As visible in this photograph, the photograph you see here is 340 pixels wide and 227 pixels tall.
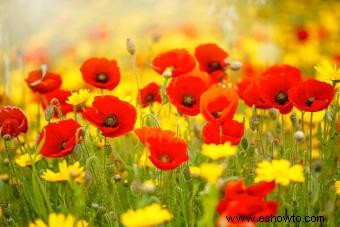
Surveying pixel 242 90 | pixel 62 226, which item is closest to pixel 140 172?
pixel 242 90

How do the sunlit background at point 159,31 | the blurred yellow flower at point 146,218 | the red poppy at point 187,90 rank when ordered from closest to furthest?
the blurred yellow flower at point 146,218 → the red poppy at point 187,90 → the sunlit background at point 159,31

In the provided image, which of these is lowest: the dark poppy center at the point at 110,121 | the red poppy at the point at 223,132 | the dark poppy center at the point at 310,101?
the red poppy at the point at 223,132

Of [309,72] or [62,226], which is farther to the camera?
[309,72]

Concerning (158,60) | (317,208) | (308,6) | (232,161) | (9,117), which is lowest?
(317,208)

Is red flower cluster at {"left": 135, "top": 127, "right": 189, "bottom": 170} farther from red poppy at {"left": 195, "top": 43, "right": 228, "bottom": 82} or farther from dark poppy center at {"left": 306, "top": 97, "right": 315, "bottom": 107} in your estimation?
red poppy at {"left": 195, "top": 43, "right": 228, "bottom": 82}

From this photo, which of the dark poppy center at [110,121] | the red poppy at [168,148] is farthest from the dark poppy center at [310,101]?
the dark poppy center at [110,121]

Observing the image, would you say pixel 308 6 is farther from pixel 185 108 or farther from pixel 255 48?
pixel 185 108

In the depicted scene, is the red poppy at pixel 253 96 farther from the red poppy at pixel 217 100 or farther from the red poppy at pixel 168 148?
the red poppy at pixel 168 148
